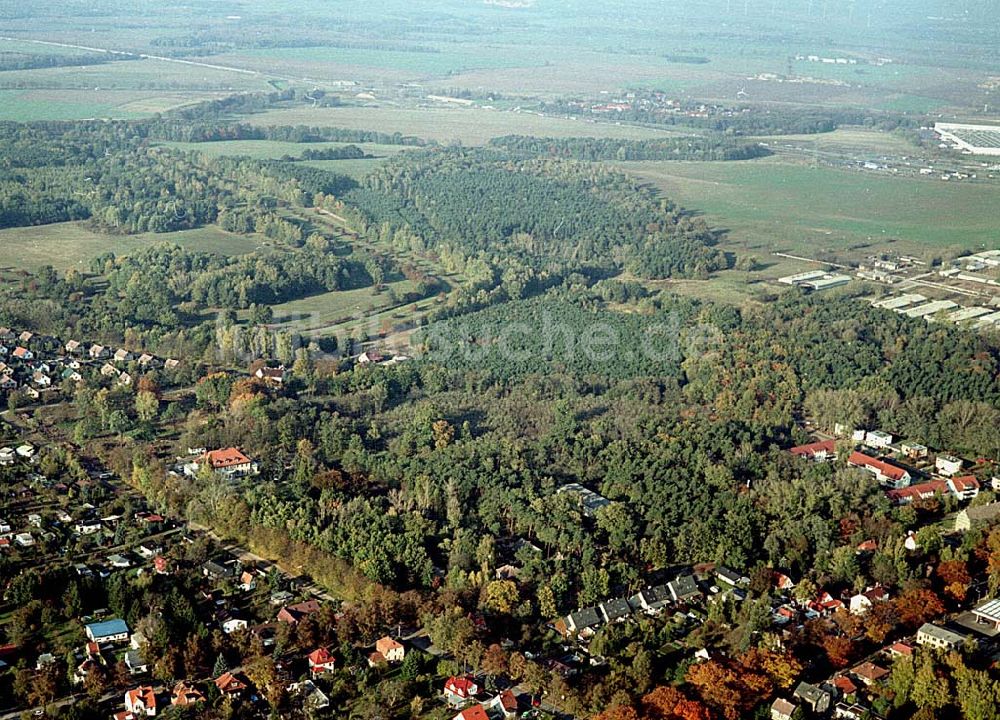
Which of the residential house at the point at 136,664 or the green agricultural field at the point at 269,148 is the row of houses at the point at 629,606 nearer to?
the residential house at the point at 136,664

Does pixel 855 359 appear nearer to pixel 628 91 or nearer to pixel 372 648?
pixel 372 648

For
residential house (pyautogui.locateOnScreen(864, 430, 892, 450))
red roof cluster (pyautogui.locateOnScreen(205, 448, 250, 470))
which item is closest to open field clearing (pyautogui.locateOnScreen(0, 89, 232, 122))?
red roof cluster (pyautogui.locateOnScreen(205, 448, 250, 470))

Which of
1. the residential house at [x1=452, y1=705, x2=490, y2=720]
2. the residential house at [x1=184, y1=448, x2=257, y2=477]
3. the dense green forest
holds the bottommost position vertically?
the residential house at [x1=452, y1=705, x2=490, y2=720]

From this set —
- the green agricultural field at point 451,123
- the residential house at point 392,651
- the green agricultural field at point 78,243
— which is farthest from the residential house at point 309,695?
the green agricultural field at point 451,123

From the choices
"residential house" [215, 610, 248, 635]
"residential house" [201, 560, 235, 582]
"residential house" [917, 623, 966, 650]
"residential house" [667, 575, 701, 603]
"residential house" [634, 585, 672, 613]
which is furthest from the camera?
"residential house" [201, 560, 235, 582]

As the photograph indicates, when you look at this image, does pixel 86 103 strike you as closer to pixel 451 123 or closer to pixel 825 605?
pixel 451 123

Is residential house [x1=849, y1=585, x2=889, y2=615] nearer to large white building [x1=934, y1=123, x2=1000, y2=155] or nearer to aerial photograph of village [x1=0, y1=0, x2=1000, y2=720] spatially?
aerial photograph of village [x1=0, y1=0, x2=1000, y2=720]
